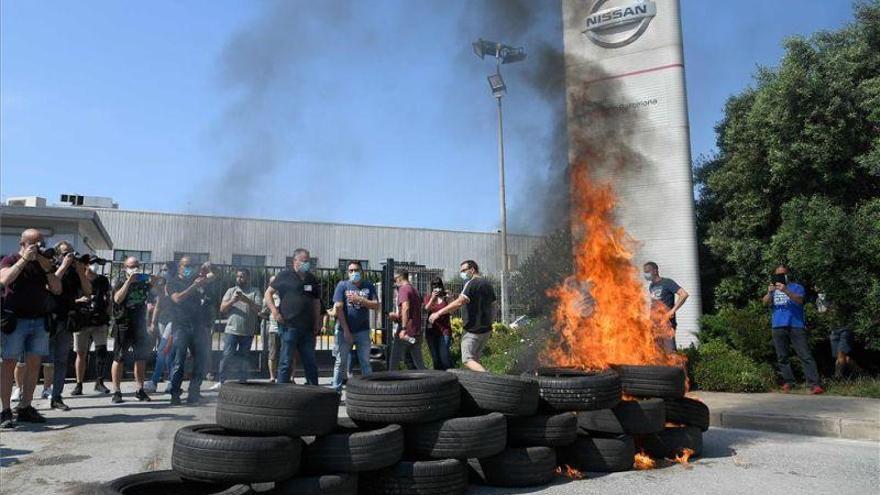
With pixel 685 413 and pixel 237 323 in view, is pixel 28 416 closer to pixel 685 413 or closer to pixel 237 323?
pixel 237 323

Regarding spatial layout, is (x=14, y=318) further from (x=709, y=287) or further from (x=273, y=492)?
(x=709, y=287)

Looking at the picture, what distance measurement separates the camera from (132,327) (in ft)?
28.0

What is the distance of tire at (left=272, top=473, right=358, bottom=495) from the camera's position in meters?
3.85

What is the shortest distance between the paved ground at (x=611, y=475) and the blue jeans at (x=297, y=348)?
1.16 m

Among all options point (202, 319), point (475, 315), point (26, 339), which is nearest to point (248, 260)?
point (202, 319)

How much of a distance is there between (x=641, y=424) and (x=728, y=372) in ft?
17.4

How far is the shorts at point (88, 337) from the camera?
859 centimetres

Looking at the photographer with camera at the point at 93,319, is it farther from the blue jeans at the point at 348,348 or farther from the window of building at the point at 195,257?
the blue jeans at the point at 348,348

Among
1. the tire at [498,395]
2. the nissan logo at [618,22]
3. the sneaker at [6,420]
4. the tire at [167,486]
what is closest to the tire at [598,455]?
the tire at [498,395]

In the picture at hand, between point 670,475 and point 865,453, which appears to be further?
point 865,453

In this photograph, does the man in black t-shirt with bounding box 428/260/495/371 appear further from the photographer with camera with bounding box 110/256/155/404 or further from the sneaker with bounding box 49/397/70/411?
the sneaker with bounding box 49/397/70/411

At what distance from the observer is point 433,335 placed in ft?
31.3

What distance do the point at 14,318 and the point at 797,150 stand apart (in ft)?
45.2

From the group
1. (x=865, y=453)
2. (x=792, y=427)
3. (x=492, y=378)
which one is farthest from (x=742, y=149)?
(x=492, y=378)
